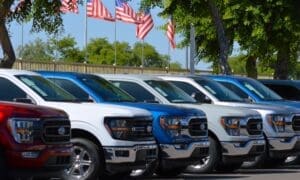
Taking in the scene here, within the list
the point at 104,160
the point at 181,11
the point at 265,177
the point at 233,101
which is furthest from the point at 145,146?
the point at 181,11

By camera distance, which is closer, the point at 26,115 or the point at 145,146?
the point at 26,115

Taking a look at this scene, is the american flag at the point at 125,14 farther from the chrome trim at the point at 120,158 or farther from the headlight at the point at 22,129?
the headlight at the point at 22,129

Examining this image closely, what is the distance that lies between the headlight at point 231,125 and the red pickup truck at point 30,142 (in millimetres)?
5347

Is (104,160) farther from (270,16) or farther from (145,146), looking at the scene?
(270,16)

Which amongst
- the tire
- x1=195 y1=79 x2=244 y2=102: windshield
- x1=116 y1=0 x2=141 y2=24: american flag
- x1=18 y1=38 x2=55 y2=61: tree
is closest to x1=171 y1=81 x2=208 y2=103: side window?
x1=195 y1=79 x2=244 y2=102: windshield

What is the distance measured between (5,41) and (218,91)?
16.1ft

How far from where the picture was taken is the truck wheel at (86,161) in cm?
1309

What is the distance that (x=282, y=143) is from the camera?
1764 cm

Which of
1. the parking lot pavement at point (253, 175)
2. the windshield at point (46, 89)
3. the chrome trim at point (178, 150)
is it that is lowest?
the parking lot pavement at point (253, 175)

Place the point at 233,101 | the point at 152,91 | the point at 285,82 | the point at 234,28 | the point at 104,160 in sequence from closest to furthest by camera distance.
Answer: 1. the point at 104,160
2. the point at 152,91
3. the point at 233,101
4. the point at 285,82
5. the point at 234,28

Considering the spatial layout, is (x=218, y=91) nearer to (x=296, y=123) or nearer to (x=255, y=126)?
(x=255, y=126)

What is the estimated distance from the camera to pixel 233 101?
1798 cm

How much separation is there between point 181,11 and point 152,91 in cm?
1258

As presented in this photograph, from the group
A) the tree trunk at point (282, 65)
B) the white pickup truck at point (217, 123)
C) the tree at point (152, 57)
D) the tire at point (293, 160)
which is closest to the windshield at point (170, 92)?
the white pickup truck at point (217, 123)
